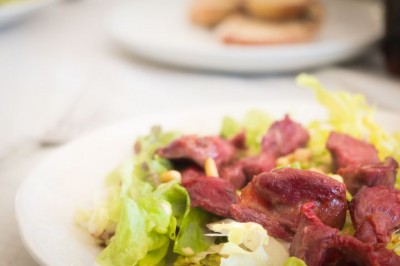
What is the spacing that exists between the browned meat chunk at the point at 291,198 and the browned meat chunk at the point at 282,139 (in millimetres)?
315

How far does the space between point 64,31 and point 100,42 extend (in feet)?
1.08

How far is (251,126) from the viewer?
153 centimetres

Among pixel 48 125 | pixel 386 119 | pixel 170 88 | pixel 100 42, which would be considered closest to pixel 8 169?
pixel 48 125

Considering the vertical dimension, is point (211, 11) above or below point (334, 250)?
below

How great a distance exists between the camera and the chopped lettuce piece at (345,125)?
1.36 metres

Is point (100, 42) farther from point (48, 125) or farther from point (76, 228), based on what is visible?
point (76, 228)

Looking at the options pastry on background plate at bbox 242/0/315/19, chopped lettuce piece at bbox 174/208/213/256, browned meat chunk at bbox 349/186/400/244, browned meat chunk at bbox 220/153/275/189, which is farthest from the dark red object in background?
chopped lettuce piece at bbox 174/208/213/256

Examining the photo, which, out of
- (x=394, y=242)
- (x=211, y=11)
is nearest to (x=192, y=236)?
(x=394, y=242)

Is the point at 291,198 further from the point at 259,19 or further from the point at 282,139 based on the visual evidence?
the point at 259,19

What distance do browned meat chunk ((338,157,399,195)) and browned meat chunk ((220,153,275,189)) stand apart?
17cm

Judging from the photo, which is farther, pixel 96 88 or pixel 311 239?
pixel 96 88

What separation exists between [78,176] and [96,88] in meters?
1.00

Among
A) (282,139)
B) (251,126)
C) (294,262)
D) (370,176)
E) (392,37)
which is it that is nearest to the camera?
(294,262)

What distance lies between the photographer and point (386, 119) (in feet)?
5.02
